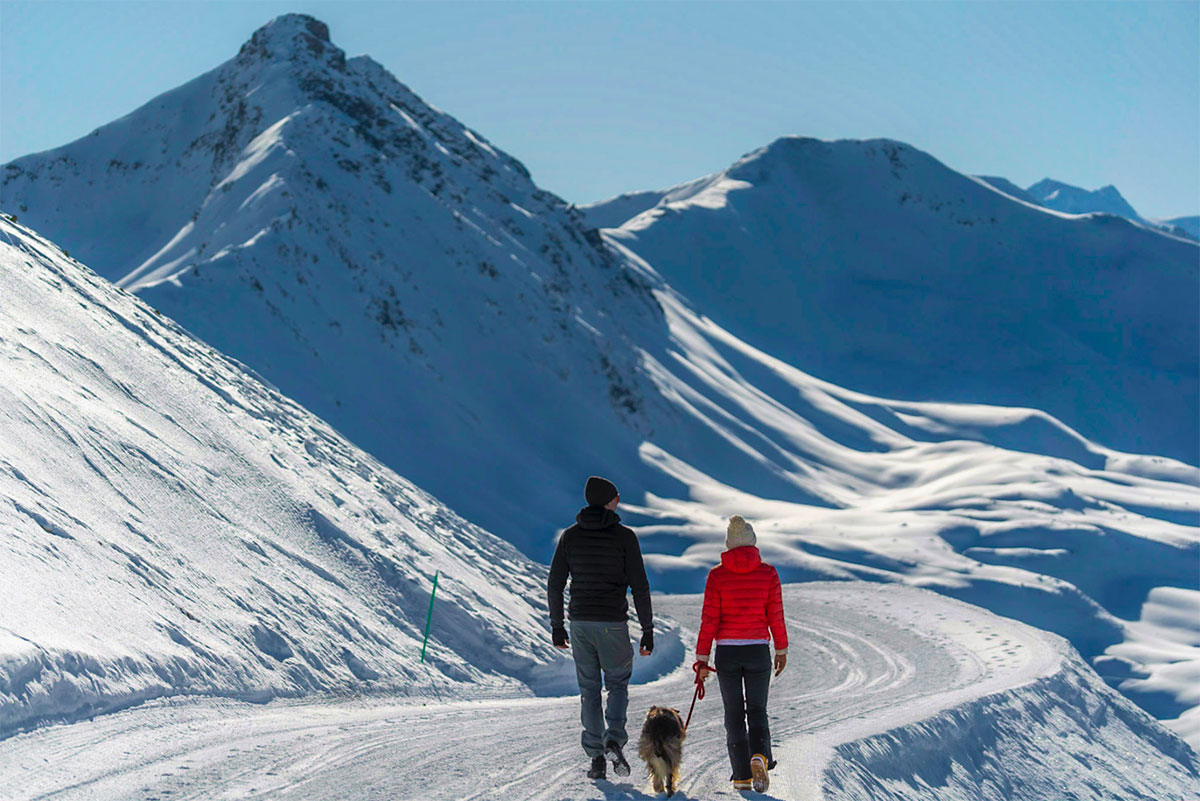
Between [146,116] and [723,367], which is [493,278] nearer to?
[723,367]

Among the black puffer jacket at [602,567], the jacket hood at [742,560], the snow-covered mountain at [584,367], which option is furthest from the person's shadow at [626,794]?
the snow-covered mountain at [584,367]

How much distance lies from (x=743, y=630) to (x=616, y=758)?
124cm

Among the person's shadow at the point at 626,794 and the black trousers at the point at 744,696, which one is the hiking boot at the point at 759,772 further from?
the person's shadow at the point at 626,794

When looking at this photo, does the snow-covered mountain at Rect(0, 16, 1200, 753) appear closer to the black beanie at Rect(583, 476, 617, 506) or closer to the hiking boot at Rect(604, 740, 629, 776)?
the hiking boot at Rect(604, 740, 629, 776)

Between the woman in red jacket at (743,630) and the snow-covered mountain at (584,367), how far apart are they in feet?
84.7

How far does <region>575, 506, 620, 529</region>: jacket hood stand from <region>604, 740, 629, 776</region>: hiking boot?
152 cm

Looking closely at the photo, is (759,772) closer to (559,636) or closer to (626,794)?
(626,794)

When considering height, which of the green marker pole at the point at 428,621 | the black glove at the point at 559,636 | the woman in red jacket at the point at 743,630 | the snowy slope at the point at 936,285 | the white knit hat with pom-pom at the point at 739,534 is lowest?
the green marker pole at the point at 428,621

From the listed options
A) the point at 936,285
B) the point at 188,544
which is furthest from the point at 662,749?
the point at 936,285

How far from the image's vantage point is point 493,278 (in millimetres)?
48438

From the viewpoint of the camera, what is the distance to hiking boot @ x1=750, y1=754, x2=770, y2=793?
763cm

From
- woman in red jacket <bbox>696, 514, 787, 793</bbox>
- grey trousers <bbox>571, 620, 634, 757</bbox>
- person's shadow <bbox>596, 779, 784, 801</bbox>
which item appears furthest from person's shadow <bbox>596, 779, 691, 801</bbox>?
woman in red jacket <bbox>696, 514, 787, 793</bbox>

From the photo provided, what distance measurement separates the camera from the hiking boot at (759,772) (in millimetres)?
7629

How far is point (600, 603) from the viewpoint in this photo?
7.30 m
